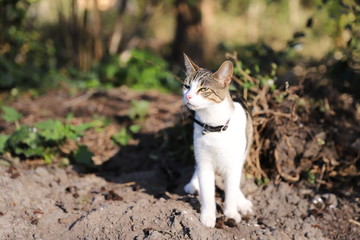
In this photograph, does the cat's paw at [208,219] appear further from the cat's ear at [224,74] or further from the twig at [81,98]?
the twig at [81,98]

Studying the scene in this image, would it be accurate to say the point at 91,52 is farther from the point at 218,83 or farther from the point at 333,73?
the point at 218,83

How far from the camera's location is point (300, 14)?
11555 mm

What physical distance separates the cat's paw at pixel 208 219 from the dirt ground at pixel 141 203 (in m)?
0.05

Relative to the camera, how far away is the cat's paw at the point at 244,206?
3.34 m

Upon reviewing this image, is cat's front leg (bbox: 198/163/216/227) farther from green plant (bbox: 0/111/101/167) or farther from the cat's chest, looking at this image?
green plant (bbox: 0/111/101/167)

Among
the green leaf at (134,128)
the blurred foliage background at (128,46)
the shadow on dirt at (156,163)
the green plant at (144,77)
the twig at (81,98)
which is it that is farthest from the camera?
the green plant at (144,77)

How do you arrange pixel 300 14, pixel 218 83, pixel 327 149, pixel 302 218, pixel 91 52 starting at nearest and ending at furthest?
pixel 218 83 → pixel 302 218 → pixel 327 149 → pixel 91 52 → pixel 300 14

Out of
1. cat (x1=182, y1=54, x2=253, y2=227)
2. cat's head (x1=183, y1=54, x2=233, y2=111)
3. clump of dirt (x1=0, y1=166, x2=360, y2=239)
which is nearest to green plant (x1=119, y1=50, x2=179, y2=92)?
clump of dirt (x1=0, y1=166, x2=360, y2=239)

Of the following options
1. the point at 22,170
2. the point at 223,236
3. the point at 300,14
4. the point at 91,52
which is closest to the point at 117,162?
the point at 22,170

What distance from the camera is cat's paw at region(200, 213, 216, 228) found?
9.75 ft

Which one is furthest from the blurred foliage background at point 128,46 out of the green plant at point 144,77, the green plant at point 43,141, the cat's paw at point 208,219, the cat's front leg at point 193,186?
the cat's paw at point 208,219

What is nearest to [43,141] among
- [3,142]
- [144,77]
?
[3,142]

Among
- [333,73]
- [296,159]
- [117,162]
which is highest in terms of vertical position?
[333,73]

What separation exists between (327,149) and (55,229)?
2.49m
